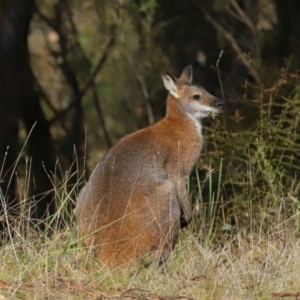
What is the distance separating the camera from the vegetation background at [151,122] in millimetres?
5777

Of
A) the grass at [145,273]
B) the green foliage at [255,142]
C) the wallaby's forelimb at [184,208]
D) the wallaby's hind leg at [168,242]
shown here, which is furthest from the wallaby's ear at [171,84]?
the grass at [145,273]

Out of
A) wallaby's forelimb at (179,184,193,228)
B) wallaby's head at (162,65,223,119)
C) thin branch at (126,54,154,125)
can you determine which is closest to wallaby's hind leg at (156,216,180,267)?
wallaby's forelimb at (179,184,193,228)

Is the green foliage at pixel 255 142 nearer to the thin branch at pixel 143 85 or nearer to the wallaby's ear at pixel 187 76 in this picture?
the wallaby's ear at pixel 187 76

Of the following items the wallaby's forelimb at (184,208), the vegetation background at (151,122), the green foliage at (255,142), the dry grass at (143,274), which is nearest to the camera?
the dry grass at (143,274)

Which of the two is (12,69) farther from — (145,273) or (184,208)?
(145,273)

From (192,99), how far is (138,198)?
2101mm

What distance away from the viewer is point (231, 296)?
5.38m

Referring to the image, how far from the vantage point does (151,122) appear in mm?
16562

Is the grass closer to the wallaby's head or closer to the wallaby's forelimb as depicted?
the wallaby's forelimb

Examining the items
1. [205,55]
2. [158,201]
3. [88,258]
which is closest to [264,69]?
[205,55]

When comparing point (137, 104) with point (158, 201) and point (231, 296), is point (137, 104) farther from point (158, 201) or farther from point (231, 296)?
point (231, 296)

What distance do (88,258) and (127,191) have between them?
818 millimetres

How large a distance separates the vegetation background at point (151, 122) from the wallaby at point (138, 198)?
0.18m

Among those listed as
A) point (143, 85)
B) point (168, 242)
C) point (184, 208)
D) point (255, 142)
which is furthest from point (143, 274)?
point (143, 85)
